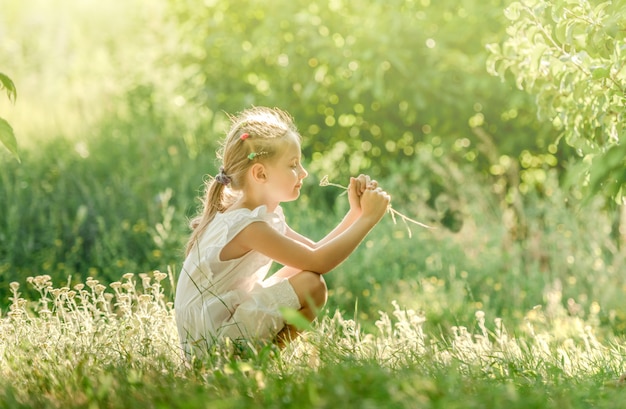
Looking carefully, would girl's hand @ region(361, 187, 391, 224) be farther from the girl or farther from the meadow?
the meadow

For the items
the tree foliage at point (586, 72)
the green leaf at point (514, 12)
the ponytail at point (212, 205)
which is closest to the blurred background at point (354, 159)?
the tree foliage at point (586, 72)

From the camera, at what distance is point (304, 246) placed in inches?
123

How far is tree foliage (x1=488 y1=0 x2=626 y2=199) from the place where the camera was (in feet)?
9.10

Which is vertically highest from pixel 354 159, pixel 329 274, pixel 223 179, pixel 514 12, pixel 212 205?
pixel 514 12

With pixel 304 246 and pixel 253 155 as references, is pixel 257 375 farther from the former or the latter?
pixel 253 155

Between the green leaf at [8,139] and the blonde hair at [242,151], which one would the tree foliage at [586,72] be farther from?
the green leaf at [8,139]

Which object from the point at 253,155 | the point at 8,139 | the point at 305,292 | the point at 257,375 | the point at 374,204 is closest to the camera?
the point at 257,375

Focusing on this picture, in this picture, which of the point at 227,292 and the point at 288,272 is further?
the point at 288,272

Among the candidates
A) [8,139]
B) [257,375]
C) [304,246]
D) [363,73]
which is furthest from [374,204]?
[363,73]

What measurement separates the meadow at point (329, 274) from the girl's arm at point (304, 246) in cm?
26

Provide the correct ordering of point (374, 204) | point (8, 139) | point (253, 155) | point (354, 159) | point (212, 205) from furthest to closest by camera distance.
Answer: point (354, 159), point (212, 205), point (253, 155), point (374, 204), point (8, 139)

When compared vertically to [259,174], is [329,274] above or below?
below

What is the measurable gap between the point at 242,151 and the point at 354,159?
4.58 meters

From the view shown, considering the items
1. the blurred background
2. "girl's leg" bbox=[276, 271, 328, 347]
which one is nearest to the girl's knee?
"girl's leg" bbox=[276, 271, 328, 347]
